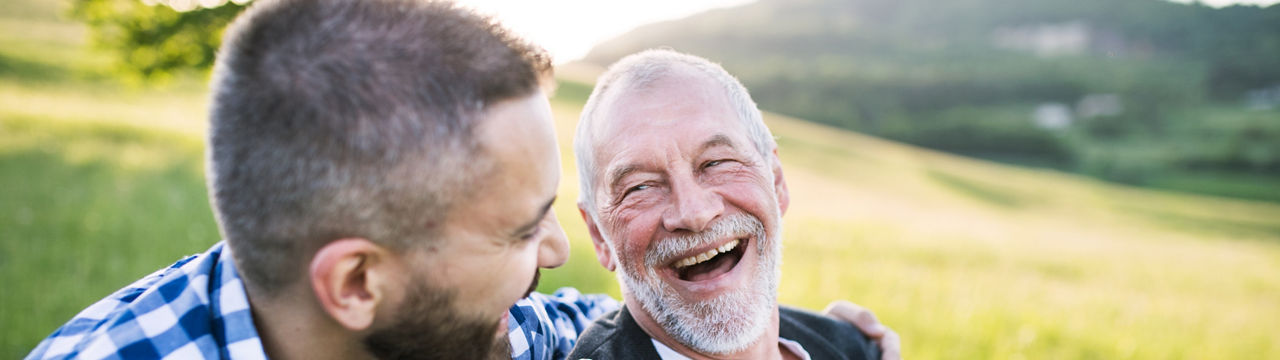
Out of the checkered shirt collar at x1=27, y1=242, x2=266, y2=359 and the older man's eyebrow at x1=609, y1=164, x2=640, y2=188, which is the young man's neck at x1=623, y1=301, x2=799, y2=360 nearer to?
the older man's eyebrow at x1=609, y1=164, x2=640, y2=188

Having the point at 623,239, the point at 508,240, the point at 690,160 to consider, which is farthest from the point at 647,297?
the point at 508,240

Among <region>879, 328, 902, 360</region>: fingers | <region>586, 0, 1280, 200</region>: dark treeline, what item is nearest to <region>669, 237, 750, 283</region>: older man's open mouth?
<region>879, 328, 902, 360</region>: fingers

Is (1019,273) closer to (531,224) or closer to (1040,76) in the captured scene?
(531,224)

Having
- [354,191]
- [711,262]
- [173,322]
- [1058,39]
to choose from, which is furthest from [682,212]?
[1058,39]

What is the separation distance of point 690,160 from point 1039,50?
136893 mm

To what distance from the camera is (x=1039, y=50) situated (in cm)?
12150

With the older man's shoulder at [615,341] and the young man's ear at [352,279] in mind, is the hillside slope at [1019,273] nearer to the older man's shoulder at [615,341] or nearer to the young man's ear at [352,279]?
the older man's shoulder at [615,341]

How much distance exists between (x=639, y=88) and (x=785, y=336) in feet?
4.34

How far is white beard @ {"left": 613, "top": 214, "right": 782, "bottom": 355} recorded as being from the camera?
10.0 ft

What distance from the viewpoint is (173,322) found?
1915mm

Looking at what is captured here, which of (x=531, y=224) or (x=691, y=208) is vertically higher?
(x=531, y=224)

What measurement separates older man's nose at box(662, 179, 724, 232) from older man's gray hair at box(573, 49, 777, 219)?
16.2 inches

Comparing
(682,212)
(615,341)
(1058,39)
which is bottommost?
(615,341)

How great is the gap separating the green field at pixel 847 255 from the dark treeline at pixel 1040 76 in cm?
2794
